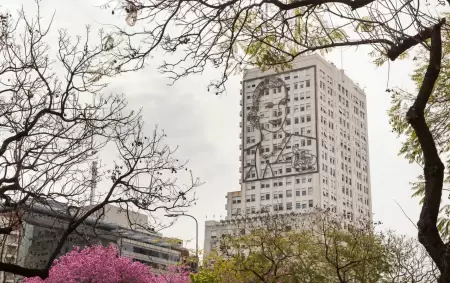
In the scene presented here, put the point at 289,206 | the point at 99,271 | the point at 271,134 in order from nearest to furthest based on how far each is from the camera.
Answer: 1. the point at 99,271
2. the point at 289,206
3. the point at 271,134

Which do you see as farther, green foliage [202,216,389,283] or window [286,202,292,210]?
window [286,202,292,210]

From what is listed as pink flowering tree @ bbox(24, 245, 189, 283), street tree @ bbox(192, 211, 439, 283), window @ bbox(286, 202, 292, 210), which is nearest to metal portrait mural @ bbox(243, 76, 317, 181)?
window @ bbox(286, 202, 292, 210)

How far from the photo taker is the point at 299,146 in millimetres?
88438

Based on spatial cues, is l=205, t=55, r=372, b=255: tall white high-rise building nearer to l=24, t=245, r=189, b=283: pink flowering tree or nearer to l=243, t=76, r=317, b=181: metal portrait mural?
l=243, t=76, r=317, b=181: metal portrait mural

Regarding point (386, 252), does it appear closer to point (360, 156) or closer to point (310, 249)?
point (310, 249)

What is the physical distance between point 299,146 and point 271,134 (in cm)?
484

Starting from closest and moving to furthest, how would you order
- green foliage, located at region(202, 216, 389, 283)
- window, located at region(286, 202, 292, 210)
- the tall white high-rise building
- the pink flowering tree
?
1. green foliage, located at region(202, 216, 389, 283)
2. the pink flowering tree
3. window, located at region(286, 202, 292, 210)
4. the tall white high-rise building

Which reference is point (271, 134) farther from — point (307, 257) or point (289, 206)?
point (307, 257)

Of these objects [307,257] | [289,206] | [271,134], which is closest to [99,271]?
[307,257]

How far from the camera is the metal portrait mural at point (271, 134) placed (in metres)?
89.2

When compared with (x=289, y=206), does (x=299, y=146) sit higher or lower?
higher

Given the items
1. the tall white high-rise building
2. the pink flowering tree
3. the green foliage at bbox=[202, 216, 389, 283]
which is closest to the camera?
the green foliage at bbox=[202, 216, 389, 283]

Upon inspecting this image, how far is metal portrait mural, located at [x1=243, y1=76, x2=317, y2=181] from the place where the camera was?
293 feet

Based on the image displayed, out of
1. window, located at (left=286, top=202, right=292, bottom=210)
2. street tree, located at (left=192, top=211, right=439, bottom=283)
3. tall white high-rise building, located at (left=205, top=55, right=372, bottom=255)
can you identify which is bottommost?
street tree, located at (left=192, top=211, right=439, bottom=283)
